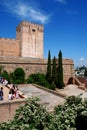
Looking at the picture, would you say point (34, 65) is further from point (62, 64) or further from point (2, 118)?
point (2, 118)

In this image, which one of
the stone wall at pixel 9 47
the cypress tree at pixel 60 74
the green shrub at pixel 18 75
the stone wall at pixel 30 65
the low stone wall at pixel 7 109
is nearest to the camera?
the low stone wall at pixel 7 109

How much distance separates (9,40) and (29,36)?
3.96 m

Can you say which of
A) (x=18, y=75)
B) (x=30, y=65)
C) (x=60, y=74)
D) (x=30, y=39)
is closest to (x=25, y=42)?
(x=30, y=39)

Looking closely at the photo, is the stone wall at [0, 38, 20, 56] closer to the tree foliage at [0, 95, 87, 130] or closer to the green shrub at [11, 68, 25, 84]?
the green shrub at [11, 68, 25, 84]

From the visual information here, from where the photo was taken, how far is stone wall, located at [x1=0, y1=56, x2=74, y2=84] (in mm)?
23641

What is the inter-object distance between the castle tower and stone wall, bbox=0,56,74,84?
6.75 m

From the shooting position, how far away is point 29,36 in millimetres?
32969

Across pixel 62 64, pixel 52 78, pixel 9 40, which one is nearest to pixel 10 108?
pixel 52 78

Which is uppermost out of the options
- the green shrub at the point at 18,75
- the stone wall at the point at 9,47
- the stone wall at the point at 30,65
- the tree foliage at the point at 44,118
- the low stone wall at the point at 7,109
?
the stone wall at the point at 9,47

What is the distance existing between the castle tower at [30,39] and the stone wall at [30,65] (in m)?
6.75

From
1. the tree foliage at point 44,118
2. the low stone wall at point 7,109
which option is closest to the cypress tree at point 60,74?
the low stone wall at point 7,109

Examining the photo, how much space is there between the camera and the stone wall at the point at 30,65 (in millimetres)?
23641

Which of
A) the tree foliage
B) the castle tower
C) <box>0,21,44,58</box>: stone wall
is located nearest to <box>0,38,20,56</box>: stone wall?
<box>0,21,44,58</box>: stone wall

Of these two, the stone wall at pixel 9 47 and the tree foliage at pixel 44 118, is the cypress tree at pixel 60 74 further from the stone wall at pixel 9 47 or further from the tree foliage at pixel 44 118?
the tree foliage at pixel 44 118
